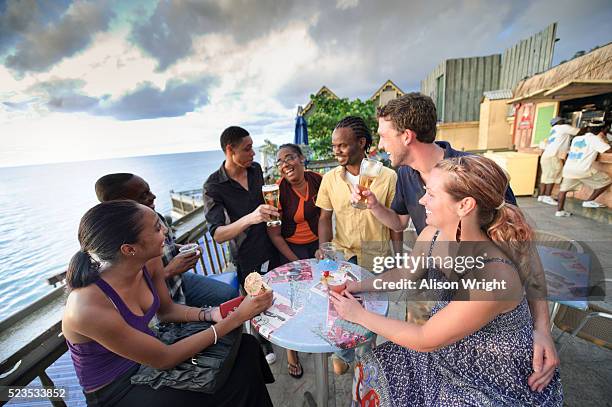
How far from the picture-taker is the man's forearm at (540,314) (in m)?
1.40

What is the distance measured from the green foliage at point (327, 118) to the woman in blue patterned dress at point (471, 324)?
11134 millimetres

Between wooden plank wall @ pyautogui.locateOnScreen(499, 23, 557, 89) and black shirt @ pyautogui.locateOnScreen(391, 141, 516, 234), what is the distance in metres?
9.37

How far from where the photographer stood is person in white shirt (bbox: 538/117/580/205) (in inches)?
227

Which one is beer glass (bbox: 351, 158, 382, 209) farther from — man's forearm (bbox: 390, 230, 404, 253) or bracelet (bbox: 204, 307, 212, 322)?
bracelet (bbox: 204, 307, 212, 322)

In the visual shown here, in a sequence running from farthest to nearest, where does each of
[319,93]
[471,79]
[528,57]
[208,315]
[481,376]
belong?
[319,93]
[471,79]
[528,57]
[208,315]
[481,376]

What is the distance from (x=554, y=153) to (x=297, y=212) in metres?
7.09

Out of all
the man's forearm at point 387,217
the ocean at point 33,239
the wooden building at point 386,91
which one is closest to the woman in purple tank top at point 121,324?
the man's forearm at point 387,217

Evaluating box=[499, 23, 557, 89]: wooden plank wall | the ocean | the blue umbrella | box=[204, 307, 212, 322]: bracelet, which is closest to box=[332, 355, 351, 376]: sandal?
box=[204, 307, 212, 322]: bracelet

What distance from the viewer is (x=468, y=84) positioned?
40.0 feet

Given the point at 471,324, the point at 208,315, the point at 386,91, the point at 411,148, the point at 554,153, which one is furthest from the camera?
the point at 386,91

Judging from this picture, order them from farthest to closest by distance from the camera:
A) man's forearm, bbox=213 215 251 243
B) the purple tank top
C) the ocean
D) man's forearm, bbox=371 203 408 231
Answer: the ocean → man's forearm, bbox=213 215 251 243 → man's forearm, bbox=371 203 408 231 → the purple tank top

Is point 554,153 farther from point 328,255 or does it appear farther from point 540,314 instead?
point 328,255

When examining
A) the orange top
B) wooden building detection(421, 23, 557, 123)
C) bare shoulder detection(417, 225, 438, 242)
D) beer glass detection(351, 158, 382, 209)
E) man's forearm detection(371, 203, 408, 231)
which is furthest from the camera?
wooden building detection(421, 23, 557, 123)

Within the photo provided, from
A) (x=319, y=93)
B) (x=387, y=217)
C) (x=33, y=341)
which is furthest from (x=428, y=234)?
(x=319, y=93)
